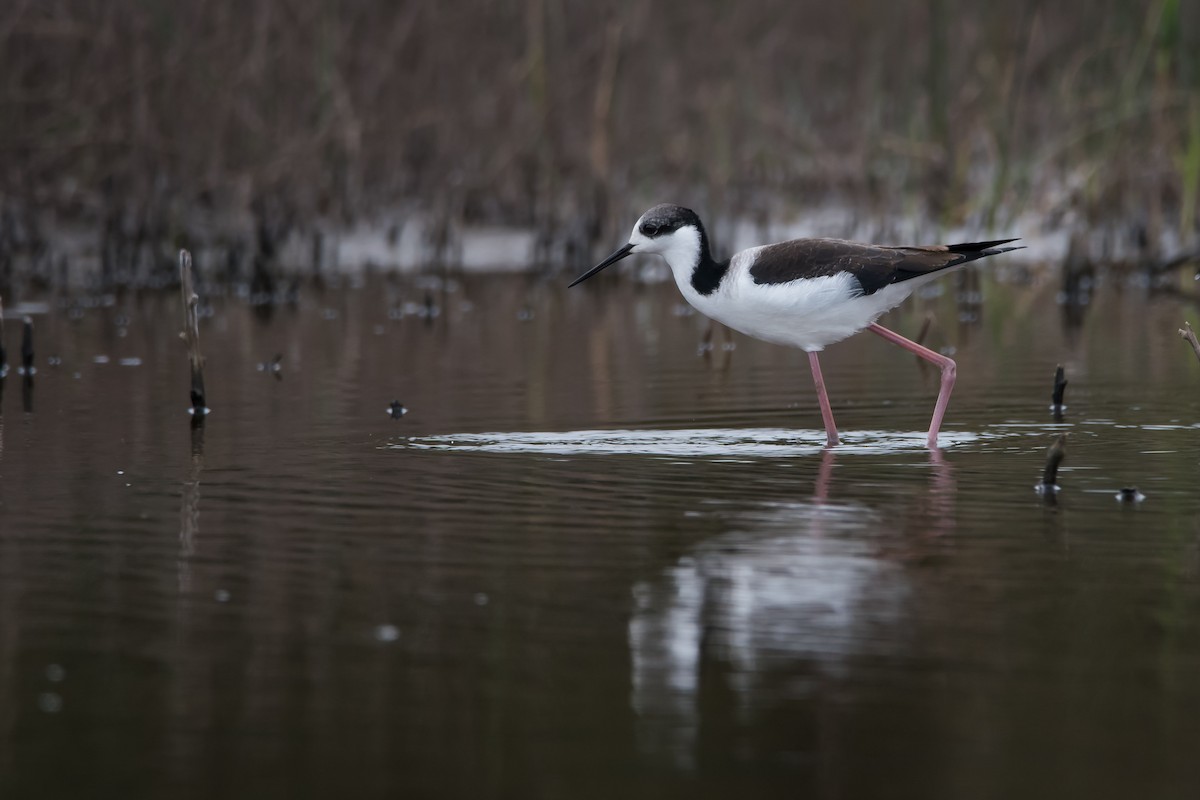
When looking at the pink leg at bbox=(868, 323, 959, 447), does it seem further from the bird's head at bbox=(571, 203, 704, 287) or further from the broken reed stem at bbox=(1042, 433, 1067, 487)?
the broken reed stem at bbox=(1042, 433, 1067, 487)

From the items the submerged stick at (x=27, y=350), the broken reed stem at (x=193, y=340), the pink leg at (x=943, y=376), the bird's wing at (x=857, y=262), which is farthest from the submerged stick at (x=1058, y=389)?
the submerged stick at (x=27, y=350)

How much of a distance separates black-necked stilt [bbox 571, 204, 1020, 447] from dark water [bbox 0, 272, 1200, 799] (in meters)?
0.42

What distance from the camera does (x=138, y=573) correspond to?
17.4 feet

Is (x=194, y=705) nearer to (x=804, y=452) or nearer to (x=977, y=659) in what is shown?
(x=977, y=659)

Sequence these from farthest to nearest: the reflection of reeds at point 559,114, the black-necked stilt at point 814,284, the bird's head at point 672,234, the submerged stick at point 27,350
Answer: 1. the reflection of reeds at point 559,114
2. the submerged stick at point 27,350
3. the bird's head at point 672,234
4. the black-necked stilt at point 814,284

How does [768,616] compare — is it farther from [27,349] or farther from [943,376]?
[27,349]

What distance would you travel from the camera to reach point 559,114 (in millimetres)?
18469

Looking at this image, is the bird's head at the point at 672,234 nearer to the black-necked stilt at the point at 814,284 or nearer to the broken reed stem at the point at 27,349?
the black-necked stilt at the point at 814,284

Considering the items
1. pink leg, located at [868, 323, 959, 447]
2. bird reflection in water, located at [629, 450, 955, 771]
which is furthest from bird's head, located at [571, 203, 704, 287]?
bird reflection in water, located at [629, 450, 955, 771]

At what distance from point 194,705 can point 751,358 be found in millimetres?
7544

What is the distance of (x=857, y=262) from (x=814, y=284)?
20 cm

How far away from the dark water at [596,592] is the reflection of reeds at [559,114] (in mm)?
6234

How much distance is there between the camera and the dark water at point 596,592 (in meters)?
3.64

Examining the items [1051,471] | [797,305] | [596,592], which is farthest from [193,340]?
[596,592]
